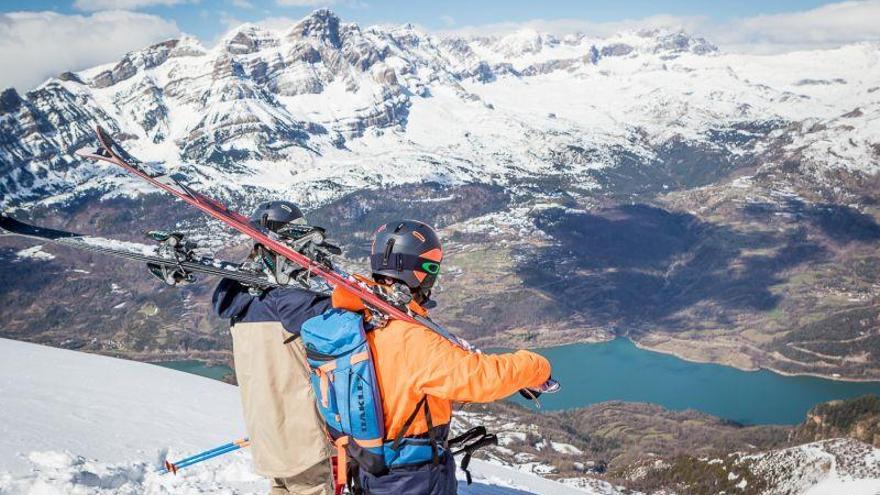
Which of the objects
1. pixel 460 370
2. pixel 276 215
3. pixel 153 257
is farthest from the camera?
pixel 276 215

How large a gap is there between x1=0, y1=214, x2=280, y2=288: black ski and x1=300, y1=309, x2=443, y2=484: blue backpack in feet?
4.62

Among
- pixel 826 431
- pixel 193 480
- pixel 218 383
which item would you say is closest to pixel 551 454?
pixel 826 431

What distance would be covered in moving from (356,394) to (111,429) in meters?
9.53

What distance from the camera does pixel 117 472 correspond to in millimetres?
9578

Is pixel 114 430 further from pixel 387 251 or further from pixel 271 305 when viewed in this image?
pixel 387 251

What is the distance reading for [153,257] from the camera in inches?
Answer: 259

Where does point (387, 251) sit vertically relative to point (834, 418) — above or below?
above

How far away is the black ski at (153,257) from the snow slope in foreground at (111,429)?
12.0ft

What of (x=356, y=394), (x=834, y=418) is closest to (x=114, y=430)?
(x=356, y=394)

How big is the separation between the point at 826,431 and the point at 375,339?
133 meters

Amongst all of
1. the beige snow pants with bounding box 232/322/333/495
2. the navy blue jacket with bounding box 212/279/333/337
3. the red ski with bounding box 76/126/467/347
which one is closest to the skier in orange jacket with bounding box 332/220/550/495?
the red ski with bounding box 76/126/467/347

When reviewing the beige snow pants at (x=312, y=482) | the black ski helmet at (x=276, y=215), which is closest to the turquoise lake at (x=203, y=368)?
the black ski helmet at (x=276, y=215)

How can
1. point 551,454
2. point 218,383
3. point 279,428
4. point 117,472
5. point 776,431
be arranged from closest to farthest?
point 279,428
point 117,472
point 218,383
point 551,454
point 776,431

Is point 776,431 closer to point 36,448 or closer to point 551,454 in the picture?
point 551,454
